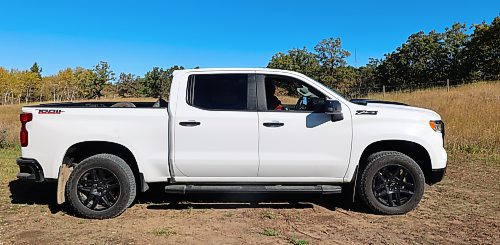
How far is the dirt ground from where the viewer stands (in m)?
4.05

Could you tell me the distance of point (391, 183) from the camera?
15.7 feet

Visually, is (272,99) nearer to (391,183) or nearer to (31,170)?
(391,183)

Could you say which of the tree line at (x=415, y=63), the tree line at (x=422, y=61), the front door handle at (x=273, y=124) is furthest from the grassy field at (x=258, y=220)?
the tree line at (x=422, y=61)

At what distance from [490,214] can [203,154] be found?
360 cm

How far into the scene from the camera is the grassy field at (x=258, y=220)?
4066mm

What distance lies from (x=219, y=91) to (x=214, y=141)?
647mm

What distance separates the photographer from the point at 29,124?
4629 mm

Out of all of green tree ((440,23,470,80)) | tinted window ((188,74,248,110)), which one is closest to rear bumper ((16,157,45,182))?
tinted window ((188,74,248,110))

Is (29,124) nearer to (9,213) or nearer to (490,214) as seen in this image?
(9,213)

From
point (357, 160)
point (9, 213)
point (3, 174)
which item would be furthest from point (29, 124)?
point (357, 160)

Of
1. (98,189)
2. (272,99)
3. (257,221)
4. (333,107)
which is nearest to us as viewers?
(333,107)

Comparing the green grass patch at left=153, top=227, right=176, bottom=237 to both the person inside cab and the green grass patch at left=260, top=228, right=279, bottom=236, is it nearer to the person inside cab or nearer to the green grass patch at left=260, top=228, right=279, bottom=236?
the green grass patch at left=260, top=228, right=279, bottom=236

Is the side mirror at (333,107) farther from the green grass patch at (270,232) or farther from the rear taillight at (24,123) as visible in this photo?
the rear taillight at (24,123)

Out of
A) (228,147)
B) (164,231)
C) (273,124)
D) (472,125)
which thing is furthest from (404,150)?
(472,125)
